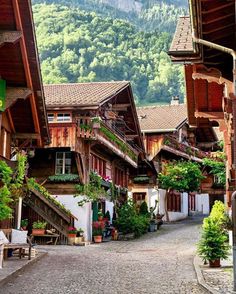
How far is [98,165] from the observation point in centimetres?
2877

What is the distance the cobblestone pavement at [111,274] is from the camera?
1041 centimetres

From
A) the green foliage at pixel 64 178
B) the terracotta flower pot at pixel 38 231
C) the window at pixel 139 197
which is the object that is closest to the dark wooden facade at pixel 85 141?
the green foliage at pixel 64 178

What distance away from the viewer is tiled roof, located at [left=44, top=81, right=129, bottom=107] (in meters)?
23.7

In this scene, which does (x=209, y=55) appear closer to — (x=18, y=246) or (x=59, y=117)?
(x=18, y=246)

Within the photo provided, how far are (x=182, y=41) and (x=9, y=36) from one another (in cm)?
394

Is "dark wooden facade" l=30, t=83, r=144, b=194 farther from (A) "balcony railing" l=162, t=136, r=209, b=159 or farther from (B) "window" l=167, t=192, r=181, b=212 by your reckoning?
(B) "window" l=167, t=192, r=181, b=212

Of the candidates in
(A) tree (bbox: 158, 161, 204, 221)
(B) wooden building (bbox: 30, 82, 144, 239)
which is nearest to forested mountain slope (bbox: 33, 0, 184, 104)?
(A) tree (bbox: 158, 161, 204, 221)

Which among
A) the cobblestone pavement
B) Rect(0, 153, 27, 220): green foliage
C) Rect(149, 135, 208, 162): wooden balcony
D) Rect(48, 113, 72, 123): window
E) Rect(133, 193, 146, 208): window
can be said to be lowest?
the cobblestone pavement

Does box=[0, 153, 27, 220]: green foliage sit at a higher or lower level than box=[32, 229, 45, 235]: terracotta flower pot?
higher

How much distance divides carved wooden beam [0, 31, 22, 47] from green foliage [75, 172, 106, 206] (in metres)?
13.6

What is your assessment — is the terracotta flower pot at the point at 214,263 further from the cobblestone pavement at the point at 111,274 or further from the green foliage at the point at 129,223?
the green foliage at the point at 129,223

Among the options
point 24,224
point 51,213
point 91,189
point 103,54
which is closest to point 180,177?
point 91,189

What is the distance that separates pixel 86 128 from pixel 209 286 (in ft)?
46.1

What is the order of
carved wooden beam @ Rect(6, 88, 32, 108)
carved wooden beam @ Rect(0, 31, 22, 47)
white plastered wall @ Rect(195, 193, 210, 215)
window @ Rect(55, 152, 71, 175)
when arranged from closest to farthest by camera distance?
carved wooden beam @ Rect(0, 31, 22, 47)
carved wooden beam @ Rect(6, 88, 32, 108)
window @ Rect(55, 152, 71, 175)
white plastered wall @ Rect(195, 193, 210, 215)
